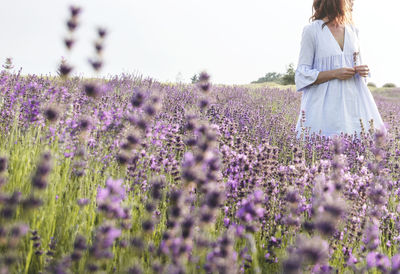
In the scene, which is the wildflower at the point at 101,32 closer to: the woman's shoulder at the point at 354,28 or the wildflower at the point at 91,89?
the wildflower at the point at 91,89

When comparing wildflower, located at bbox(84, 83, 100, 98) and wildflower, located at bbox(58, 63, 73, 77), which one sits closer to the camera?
wildflower, located at bbox(84, 83, 100, 98)

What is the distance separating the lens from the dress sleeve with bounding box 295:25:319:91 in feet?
14.2

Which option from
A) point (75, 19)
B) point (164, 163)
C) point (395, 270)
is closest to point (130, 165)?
point (164, 163)

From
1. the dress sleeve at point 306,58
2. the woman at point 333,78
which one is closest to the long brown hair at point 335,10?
the woman at point 333,78

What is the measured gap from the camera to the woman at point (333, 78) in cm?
430

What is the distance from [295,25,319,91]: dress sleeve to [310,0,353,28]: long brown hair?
0.73ft

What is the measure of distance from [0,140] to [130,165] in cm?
162

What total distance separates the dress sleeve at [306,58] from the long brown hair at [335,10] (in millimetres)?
221

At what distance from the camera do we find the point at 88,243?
62.5 inches

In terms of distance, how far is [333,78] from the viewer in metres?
4.29

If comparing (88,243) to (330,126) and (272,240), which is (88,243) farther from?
(330,126)

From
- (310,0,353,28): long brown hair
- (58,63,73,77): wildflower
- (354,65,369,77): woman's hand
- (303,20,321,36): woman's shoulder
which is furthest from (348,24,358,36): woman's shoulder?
(58,63,73,77): wildflower

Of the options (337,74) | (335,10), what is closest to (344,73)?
(337,74)

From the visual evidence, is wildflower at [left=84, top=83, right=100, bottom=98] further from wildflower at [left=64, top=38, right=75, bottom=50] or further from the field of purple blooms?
wildflower at [left=64, top=38, right=75, bottom=50]
